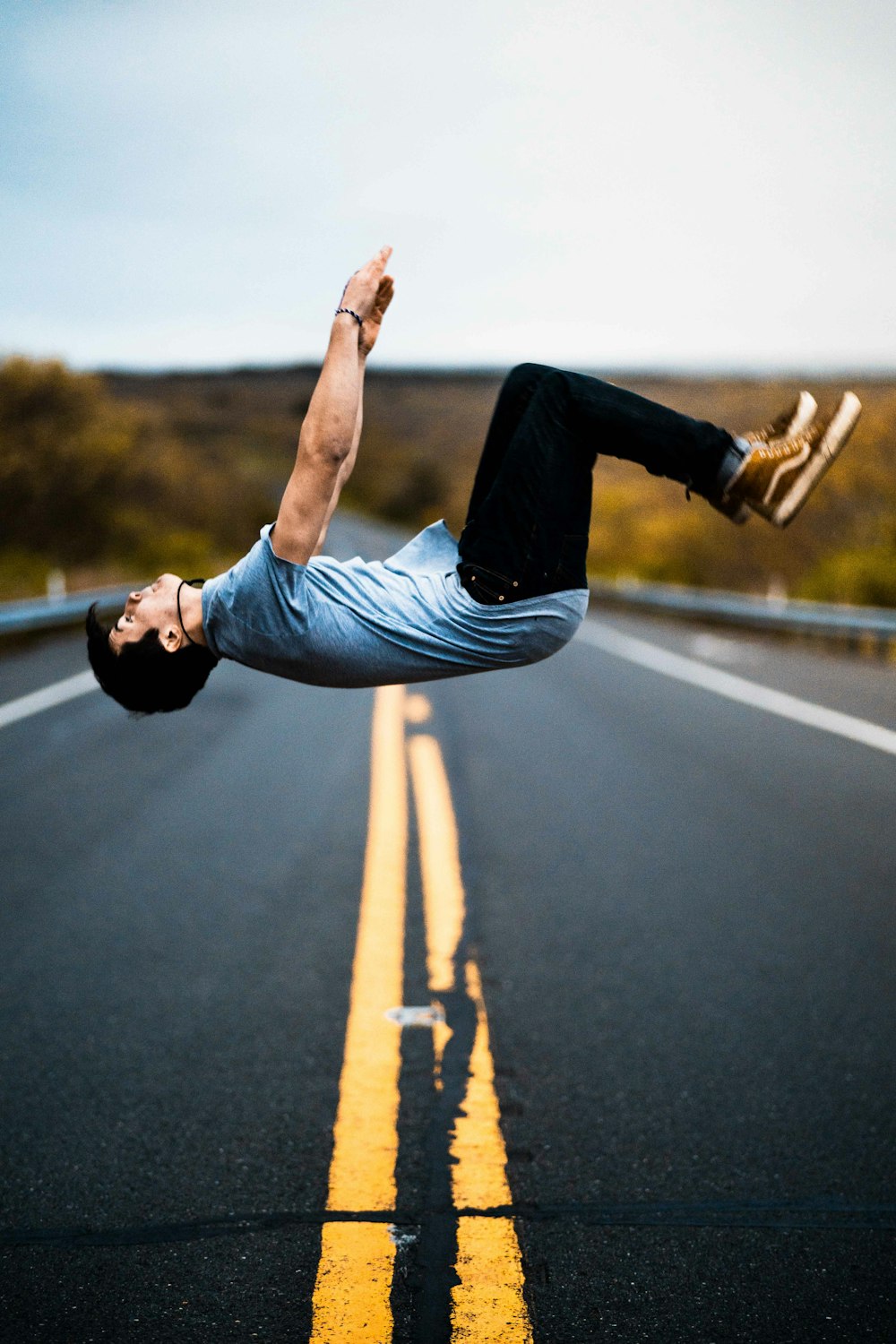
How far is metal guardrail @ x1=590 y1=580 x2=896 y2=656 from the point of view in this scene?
1752 cm

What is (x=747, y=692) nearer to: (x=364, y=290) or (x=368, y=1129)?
(x=368, y=1129)

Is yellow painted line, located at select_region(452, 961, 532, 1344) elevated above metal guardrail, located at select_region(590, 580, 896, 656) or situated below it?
above

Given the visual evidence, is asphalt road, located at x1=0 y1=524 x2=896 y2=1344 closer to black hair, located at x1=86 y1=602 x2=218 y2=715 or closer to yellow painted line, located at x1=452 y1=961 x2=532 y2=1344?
yellow painted line, located at x1=452 y1=961 x2=532 y2=1344

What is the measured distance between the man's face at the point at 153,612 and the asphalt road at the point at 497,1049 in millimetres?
1414

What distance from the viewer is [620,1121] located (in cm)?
348

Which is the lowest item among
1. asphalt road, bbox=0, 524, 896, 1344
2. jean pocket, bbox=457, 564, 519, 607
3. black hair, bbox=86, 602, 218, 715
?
asphalt road, bbox=0, 524, 896, 1344

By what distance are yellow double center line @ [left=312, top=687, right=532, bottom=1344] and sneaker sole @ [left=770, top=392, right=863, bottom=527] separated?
6.33 feet

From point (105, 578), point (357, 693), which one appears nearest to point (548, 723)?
point (357, 693)

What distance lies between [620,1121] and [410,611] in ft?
5.24

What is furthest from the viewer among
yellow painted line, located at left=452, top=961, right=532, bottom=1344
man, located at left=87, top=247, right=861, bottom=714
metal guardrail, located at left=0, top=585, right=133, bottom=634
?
metal guardrail, located at left=0, top=585, right=133, bottom=634

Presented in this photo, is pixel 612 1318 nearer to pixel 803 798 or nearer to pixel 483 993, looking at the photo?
pixel 483 993

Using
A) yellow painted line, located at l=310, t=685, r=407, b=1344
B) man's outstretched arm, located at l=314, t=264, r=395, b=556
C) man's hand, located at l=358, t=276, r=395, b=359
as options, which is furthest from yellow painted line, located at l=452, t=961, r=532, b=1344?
man's hand, located at l=358, t=276, r=395, b=359

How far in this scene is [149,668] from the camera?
3.44 meters

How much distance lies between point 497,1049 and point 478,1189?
938mm
